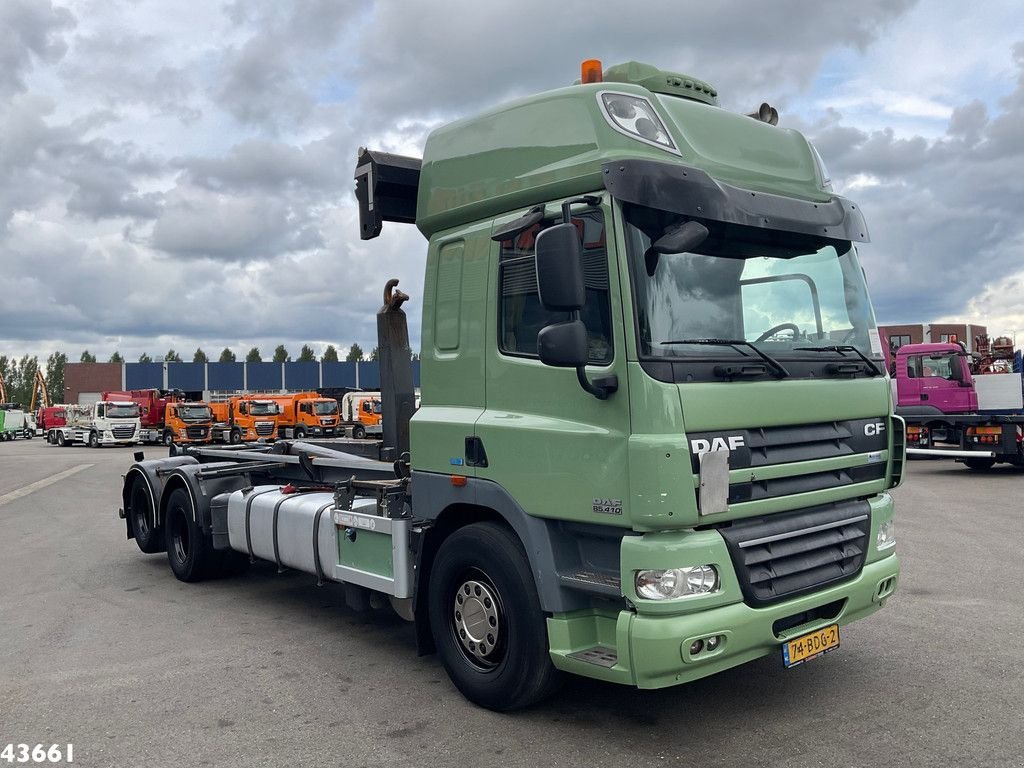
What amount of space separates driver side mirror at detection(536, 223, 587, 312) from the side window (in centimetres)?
31

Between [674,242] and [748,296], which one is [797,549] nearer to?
[748,296]

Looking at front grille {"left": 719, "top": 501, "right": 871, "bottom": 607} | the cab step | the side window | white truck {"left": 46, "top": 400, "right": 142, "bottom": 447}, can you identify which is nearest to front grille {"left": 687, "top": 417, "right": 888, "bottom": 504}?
front grille {"left": 719, "top": 501, "right": 871, "bottom": 607}

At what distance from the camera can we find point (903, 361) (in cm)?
2095

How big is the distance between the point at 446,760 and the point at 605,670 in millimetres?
907

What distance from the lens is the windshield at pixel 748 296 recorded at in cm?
423

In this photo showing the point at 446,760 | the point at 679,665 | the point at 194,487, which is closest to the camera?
the point at 679,665

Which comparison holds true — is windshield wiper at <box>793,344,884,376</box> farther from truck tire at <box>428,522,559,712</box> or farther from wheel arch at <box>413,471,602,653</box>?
truck tire at <box>428,522,559,712</box>

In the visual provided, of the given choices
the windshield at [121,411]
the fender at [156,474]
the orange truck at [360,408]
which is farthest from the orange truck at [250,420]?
the fender at [156,474]

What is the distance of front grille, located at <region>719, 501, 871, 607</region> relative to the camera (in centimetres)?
421

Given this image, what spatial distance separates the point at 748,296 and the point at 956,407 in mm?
17837

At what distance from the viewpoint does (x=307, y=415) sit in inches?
1662

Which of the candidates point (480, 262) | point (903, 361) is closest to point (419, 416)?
point (480, 262)

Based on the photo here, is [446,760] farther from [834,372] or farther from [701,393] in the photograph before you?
[834,372]

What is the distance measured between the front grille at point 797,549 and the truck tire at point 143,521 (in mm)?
7027
